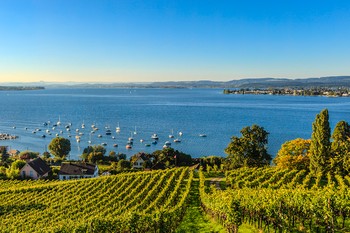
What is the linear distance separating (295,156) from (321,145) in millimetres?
5803

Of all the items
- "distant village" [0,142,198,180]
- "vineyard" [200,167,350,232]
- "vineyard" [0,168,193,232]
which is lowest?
"distant village" [0,142,198,180]

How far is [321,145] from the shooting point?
43750 mm

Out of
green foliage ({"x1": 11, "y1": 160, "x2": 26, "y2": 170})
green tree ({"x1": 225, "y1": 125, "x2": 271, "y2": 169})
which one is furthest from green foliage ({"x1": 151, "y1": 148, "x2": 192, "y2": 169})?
green foliage ({"x1": 11, "y1": 160, "x2": 26, "y2": 170})

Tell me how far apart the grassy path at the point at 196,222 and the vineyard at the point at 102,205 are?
83cm

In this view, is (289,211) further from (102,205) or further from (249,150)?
(249,150)

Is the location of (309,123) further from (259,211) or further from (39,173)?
(259,211)

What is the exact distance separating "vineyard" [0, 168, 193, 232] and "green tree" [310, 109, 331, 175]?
17.6 meters

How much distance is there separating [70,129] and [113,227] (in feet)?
370

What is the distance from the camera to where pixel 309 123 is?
136 meters

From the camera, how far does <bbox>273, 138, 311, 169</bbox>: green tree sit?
4819 cm

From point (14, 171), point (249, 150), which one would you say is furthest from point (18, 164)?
point (249, 150)

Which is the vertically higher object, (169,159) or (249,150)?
(249,150)

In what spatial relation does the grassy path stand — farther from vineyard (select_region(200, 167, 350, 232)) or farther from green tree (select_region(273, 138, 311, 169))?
green tree (select_region(273, 138, 311, 169))

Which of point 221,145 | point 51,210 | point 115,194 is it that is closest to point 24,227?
point 51,210
